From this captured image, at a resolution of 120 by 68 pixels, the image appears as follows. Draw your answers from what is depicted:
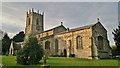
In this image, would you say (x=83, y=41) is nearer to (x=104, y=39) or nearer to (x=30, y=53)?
(x=104, y=39)

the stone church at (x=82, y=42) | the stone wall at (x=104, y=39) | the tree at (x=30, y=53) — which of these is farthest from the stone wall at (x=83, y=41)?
the tree at (x=30, y=53)

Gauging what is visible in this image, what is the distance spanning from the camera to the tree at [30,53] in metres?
23.2

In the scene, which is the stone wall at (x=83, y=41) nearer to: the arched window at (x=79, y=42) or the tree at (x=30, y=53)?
the arched window at (x=79, y=42)

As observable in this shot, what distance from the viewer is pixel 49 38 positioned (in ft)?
166

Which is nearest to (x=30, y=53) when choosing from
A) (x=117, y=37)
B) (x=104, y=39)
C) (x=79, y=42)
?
(x=79, y=42)

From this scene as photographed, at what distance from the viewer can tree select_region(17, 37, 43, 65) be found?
23181mm

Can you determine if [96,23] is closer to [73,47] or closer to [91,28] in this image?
[91,28]

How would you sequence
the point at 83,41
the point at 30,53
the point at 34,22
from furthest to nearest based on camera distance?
the point at 34,22
the point at 83,41
the point at 30,53

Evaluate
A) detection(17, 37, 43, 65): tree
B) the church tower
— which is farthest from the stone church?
the church tower

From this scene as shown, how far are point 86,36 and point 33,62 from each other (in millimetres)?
20559

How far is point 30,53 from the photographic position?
23.2 meters

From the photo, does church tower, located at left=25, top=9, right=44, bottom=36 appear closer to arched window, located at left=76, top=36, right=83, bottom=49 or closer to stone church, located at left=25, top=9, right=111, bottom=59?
stone church, located at left=25, top=9, right=111, bottom=59

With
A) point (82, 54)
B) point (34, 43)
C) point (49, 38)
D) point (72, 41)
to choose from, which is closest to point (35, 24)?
point (49, 38)

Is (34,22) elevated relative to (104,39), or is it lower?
elevated
